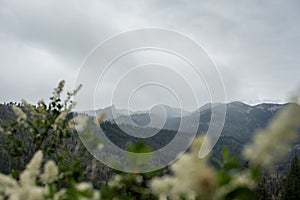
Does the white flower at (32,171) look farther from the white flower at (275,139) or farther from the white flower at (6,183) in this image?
the white flower at (275,139)

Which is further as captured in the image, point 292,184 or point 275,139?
point 292,184

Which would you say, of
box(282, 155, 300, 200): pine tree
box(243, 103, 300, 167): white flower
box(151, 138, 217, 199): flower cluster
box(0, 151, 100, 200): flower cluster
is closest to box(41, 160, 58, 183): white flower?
box(0, 151, 100, 200): flower cluster

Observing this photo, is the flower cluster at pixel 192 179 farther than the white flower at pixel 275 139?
No

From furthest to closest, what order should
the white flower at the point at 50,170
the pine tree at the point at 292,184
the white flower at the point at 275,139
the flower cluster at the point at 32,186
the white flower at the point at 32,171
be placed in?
the pine tree at the point at 292,184, the white flower at the point at 50,170, the white flower at the point at 32,171, the flower cluster at the point at 32,186, the white flower at the point at 275,139

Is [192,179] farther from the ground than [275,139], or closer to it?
closer to it

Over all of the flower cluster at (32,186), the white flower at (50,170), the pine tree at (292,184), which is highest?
the pine tree at (292,184)

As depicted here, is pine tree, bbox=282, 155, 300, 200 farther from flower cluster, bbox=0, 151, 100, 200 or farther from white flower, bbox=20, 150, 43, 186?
white flower, bbox=20, 150, 43, 186

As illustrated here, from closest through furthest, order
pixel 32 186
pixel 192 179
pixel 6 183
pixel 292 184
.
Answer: pixel 192 179 < pixel 32 186 < pixel 6 183 < pixel 292 184

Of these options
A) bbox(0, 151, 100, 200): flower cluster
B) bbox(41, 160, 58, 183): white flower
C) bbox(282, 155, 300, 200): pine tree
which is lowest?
bbox(0, 151, 100, 200): flower cluster

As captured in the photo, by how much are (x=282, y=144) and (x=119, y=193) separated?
152 centimetres

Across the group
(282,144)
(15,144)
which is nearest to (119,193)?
(282,144)

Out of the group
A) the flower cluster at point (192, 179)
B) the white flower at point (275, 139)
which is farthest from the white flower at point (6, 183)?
the white flower at point (275, 139)

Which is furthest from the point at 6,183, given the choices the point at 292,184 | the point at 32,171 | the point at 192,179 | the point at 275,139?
the point at 292,184

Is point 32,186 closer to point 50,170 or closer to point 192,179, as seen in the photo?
point 50,170
